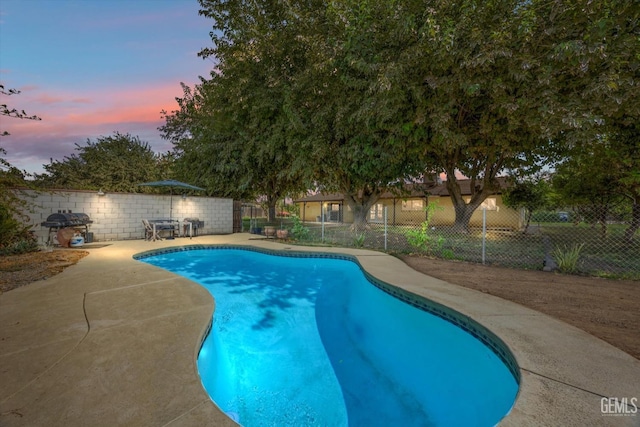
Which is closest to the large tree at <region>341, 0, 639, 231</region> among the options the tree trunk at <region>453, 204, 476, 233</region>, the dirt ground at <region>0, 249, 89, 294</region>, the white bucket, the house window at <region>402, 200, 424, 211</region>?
the tree trunk at <region>453, 204, 476, 233</region>

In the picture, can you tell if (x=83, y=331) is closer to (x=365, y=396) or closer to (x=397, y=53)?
(x=365, y=396)

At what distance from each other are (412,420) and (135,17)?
11657mm

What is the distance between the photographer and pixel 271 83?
1295cm

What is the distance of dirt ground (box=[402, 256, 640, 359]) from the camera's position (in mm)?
3130

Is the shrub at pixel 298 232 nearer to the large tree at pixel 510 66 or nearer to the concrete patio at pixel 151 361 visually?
the large tree at pixel 510 66

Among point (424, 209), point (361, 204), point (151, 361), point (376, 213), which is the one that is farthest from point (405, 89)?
point (376, 213)

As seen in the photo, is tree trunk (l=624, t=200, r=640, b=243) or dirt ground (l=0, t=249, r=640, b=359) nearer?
dirt ground (l=0, t=249, r=640, b=359)

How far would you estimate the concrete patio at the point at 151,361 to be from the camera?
1.70 meters

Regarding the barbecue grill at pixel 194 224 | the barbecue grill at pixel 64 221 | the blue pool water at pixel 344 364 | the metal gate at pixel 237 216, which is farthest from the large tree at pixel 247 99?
the blue pool water at pixel 344 364

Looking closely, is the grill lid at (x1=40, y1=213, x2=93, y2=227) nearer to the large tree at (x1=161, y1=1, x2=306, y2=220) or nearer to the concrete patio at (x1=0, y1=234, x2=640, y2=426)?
the concrete patio at (x1=0, y1=234, x2=640, y2=426)

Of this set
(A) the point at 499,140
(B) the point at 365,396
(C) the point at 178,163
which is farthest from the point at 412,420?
(C) the point at 178,163

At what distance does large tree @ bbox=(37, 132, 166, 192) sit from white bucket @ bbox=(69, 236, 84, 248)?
40.3ft

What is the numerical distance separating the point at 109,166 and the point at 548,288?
26.6 metres

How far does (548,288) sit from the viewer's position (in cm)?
477
